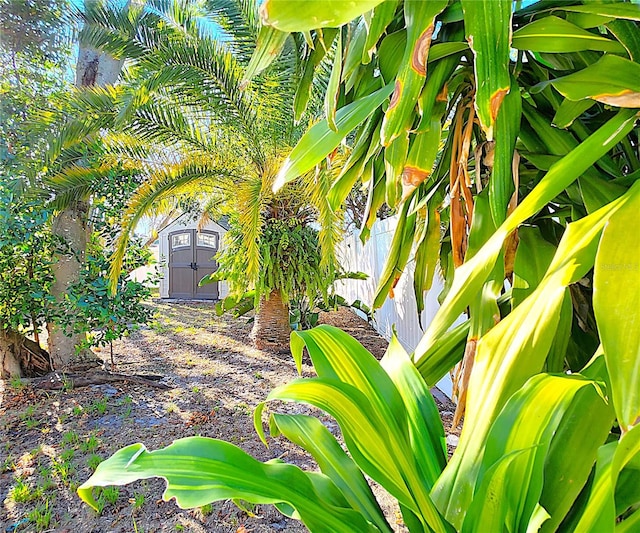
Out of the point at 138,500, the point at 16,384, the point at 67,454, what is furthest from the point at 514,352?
the point at 16,384

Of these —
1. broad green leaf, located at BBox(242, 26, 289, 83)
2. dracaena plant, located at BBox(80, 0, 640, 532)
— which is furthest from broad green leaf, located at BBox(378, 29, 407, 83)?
broad green leaf, located at BBox(242, 26, 289, 83)

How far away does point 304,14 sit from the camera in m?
0.34

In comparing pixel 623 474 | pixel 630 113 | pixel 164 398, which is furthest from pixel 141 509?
pixel 630 113

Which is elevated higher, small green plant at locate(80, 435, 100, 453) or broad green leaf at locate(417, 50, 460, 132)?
broad green leaf at locate(417, 50, 460, 132)

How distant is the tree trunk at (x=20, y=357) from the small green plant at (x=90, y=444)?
4.09 feet

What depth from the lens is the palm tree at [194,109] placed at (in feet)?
9.47

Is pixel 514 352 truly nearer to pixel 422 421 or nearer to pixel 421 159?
pixel 422 421

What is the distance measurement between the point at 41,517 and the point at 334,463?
1.67 m

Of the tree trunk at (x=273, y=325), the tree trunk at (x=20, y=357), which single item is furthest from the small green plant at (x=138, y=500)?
the tree trunk at (x=273, y=325)

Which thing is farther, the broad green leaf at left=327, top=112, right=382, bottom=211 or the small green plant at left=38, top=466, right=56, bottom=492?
the small green plant at left=38, top=466, right=56, bottom=492

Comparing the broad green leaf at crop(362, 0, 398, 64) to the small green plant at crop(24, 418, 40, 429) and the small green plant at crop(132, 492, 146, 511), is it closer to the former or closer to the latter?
the small green plant at crop(132, 492, 146, 511)

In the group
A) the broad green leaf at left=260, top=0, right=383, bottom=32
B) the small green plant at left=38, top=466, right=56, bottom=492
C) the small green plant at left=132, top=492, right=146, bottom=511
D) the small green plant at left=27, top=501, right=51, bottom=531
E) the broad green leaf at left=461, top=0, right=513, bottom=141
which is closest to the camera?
the broad green leaf at left=260, top=0, right=383, bottom=32

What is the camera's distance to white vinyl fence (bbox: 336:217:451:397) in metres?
3.15

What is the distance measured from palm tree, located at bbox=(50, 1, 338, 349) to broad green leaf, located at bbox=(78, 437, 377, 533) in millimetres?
2376
